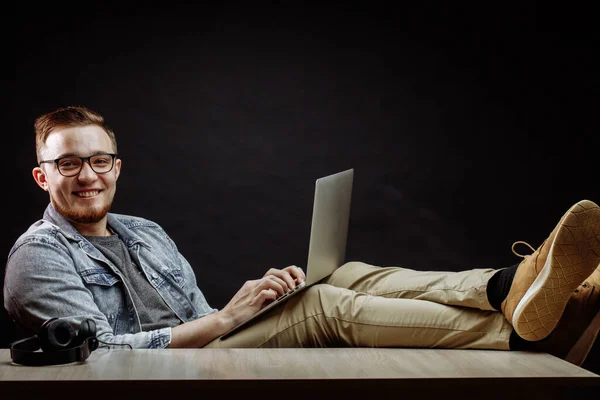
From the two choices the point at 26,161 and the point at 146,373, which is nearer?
the point at 146,373

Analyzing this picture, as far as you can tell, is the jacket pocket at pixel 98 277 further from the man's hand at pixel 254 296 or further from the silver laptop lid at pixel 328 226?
the silver laptop lid at pixel 328 226

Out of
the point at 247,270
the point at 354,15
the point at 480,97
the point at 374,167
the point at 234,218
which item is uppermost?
the point at 354,15

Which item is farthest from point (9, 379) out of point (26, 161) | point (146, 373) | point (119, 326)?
point (26, 161)

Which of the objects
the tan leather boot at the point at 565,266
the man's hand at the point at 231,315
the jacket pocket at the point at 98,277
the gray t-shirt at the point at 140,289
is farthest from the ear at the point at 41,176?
the tan leather boot at the point at 565,266

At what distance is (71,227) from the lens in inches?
106

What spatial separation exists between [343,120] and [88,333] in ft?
7.82

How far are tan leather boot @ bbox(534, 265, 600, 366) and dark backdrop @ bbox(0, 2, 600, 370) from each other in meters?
1.91

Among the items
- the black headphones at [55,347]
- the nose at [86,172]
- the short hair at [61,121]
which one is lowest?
the black headphones at [55,347]

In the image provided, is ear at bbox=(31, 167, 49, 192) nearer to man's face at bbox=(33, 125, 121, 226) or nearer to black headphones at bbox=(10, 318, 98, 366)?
man's face at bbox=(33, 125, 121, 226)

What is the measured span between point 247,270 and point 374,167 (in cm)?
89

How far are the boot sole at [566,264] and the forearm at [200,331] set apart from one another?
0.93 metres

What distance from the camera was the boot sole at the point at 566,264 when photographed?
2123mm

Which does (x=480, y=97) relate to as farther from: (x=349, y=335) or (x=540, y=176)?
(x=349, y=335)

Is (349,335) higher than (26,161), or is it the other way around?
(26,161)
